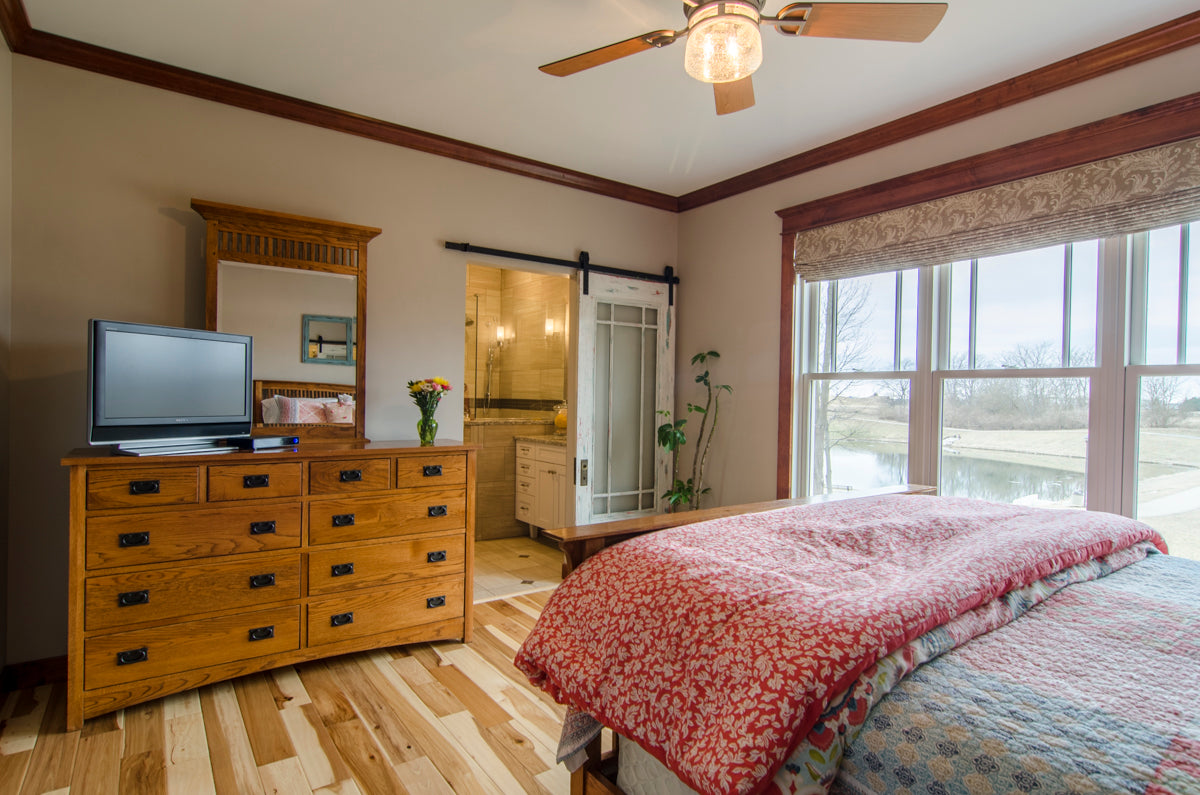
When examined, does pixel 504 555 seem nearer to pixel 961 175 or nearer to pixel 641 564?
pixel 641 564

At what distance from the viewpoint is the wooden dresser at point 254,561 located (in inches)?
85.9

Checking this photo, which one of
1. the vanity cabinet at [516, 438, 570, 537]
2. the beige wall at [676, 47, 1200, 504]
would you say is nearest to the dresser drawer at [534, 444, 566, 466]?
the vanity cabinet at [516, 438, 570, 537]

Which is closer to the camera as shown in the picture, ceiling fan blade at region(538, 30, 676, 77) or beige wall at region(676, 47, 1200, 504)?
ceiling fan blade at region(538, 30, 676, 77)

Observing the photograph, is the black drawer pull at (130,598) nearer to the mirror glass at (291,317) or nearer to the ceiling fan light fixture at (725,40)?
the mirror glass at (291,317)

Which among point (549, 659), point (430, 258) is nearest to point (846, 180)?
point (430, 258)

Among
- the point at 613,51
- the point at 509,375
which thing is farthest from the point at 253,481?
the point at 509,375

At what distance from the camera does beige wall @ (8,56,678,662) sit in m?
2.52

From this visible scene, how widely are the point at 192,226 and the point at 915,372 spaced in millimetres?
3634

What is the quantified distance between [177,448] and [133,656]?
2.51ft

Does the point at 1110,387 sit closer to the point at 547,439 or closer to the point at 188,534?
the point at 547,439

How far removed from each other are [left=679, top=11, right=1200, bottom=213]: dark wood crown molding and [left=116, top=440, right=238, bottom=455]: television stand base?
3.31 m

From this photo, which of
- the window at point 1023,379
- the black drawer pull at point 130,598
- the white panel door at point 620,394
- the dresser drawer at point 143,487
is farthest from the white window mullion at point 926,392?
the black drawer pull at point 130,598

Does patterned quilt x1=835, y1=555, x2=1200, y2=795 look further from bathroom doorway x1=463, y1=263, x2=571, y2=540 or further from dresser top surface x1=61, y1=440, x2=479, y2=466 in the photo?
bathroom doorway x1=463, y1=263, x2=571, y2=540

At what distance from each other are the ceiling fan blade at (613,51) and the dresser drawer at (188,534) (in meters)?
1.99
